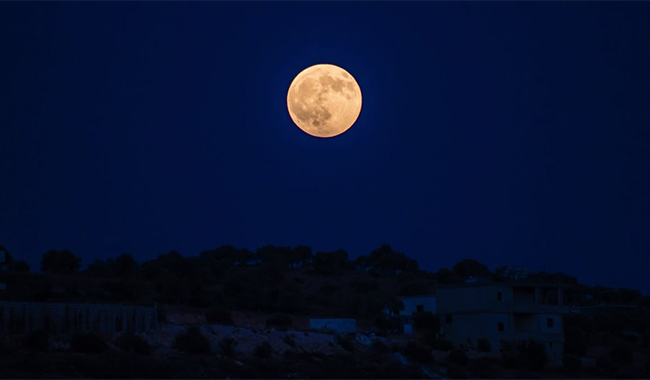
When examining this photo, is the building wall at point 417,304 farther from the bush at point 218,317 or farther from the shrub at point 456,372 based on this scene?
the bush at point 218,317

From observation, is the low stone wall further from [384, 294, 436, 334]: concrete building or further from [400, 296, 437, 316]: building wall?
[400, 296, 437, 316]: building wall

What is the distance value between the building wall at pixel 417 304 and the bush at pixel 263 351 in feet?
70.1

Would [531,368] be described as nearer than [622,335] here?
Yes

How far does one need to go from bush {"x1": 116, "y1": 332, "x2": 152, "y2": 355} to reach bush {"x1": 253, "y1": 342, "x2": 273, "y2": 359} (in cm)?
654

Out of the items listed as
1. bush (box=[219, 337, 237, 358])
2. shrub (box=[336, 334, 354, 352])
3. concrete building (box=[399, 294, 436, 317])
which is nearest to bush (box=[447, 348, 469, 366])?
shrub (box=[336, 334, 354, 352])

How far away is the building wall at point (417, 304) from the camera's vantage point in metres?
64.8

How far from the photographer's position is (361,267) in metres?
121

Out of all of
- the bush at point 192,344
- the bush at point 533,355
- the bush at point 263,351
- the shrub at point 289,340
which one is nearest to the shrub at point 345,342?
the shrub at point 289,340

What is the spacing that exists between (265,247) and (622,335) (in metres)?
79.2

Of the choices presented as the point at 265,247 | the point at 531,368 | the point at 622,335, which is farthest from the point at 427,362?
the point at 265,247

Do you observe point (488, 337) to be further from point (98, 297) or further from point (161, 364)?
point (98, 297)

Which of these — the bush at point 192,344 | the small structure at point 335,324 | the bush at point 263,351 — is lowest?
the bush at point 263,351

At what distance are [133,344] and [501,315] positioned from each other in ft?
92.7

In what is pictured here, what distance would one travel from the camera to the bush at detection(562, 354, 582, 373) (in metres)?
52.4
